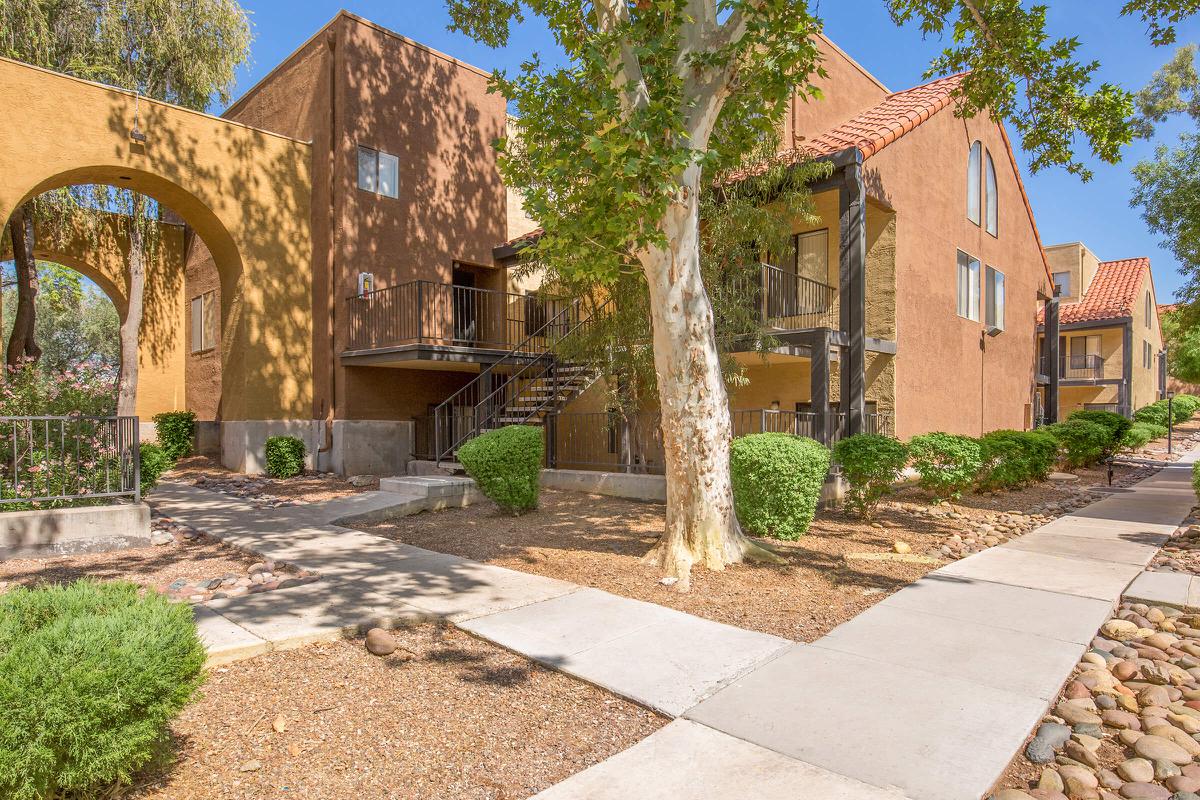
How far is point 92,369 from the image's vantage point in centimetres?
882

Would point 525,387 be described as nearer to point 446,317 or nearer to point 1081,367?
point 446,317

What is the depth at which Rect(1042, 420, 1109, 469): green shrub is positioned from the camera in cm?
1559

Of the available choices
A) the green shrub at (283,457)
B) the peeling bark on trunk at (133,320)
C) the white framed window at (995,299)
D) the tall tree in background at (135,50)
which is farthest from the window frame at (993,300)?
the peeling bark on trunk at (133,320)

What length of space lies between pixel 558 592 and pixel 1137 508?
380 inches

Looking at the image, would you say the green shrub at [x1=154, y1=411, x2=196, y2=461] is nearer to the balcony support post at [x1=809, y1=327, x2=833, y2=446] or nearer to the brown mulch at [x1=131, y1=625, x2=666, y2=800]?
the balcony support post at [x1=809, y1=327, x2=833, y2=446]

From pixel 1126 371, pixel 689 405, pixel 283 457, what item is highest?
pixel 1126 371

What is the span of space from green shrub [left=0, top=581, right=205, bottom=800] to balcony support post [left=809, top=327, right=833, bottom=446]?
→ 31.4ft

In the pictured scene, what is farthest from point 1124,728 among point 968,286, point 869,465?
point 968,286

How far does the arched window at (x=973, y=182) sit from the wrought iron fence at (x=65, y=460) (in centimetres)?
1644

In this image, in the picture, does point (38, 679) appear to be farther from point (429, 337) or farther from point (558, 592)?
point (429, 337)

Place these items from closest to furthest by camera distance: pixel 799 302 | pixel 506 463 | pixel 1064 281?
1. pixel 506 463
2. pixel 799 302
3. pixel 1064 281

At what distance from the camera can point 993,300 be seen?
56.3 ft

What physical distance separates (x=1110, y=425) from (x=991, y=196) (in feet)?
20.2

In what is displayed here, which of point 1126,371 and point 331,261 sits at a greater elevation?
point 331,261
